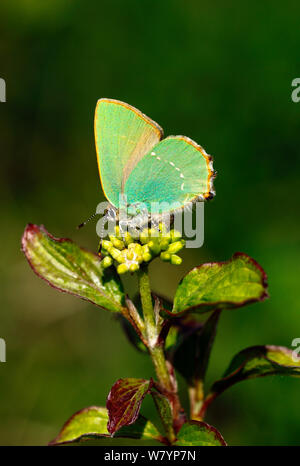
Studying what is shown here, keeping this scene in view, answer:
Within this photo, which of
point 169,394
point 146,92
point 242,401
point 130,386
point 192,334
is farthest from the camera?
point 146,92

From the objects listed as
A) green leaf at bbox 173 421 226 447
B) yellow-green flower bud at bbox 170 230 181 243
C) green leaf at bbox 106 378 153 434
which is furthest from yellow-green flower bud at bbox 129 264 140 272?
green leaf at bbox 173 421 226 447

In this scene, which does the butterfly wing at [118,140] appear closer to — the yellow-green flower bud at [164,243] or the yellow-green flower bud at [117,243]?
the yellow-green flower bud at [117,243]

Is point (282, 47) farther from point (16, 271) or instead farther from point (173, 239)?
point (173, 239)

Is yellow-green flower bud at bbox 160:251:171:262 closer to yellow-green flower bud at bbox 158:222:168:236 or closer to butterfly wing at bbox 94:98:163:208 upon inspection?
yellow-green flower bud at bbox 158:222:168:236

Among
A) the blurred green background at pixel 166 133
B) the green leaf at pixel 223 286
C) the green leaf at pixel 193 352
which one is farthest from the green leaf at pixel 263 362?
the blurred green background at pixel 166 133

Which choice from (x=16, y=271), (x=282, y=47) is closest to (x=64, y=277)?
(x=16, y=271)

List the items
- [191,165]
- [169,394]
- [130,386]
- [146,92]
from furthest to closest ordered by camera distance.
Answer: [146,92]
[191,165]
[169,394]
[130,386]
